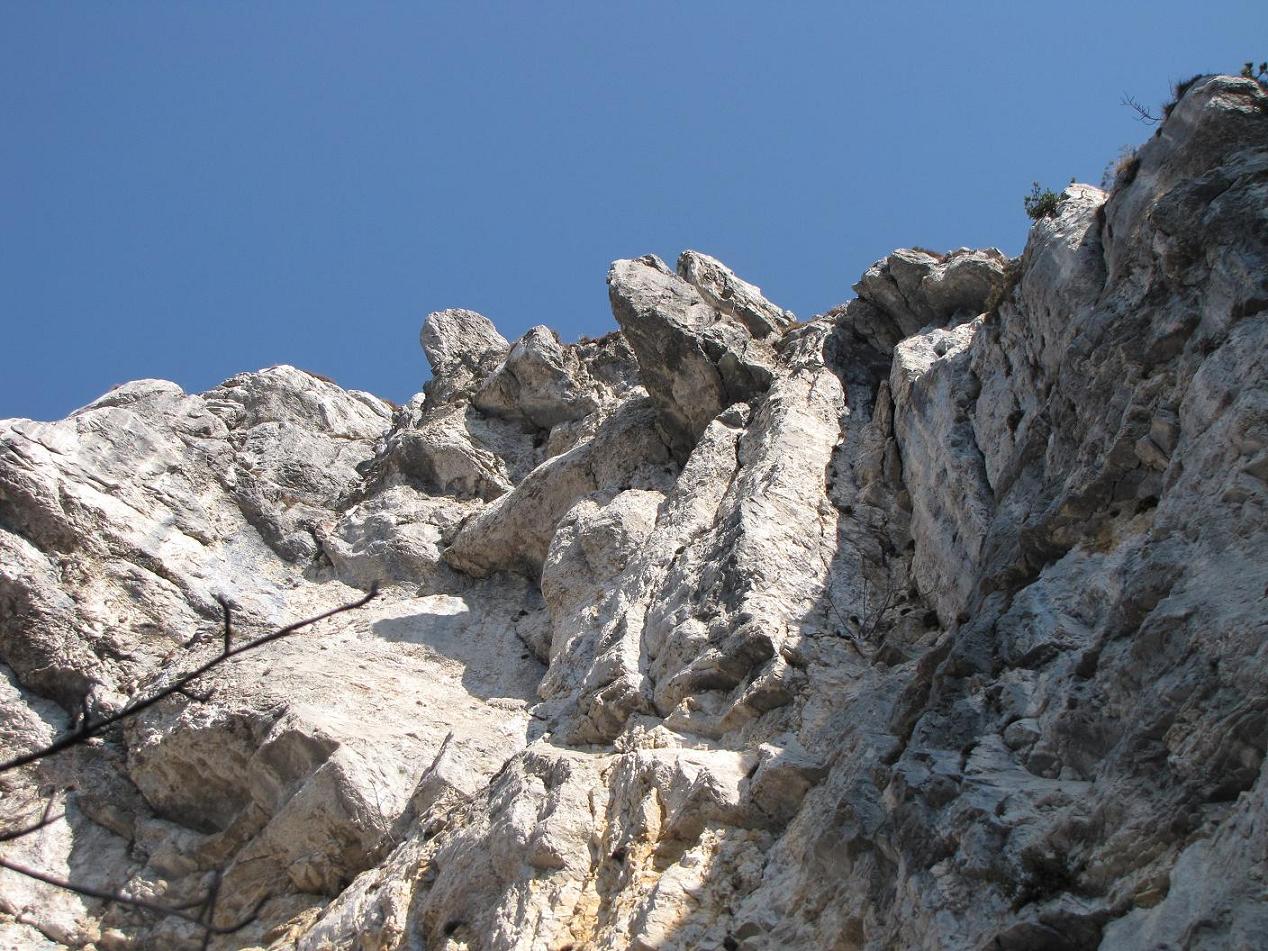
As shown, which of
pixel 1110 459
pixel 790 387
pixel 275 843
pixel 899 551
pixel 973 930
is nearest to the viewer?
pixel 973 930

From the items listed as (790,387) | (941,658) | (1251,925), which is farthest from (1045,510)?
(790,387)

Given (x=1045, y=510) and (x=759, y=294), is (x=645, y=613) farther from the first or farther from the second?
(x=759, y=294)

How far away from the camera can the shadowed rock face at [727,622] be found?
10.3 metres

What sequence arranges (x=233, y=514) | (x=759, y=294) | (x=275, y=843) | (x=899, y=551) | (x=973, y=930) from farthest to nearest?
(x=759, y=294), (x=233, y=514), (x=899, y=551), (x=275, y=843), (x=973, y=930)

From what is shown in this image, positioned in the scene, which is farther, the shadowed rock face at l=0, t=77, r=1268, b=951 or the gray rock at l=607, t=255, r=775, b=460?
the gray rock at l=607, t=255, r=775, b=460

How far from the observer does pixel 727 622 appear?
17.5 m

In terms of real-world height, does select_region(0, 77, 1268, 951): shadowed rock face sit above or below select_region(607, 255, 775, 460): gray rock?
below

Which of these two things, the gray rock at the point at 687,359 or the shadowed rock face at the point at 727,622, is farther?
the gray rock at the point at 687,359

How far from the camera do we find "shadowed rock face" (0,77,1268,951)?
33.8 feet

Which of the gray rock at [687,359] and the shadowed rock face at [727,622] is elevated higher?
the gray rock at [687,359]

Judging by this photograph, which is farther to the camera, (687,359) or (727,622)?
(687,359)

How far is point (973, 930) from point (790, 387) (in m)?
15.5

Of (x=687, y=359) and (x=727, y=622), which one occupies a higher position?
(x=687, y=359)

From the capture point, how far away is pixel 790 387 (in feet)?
79.0
